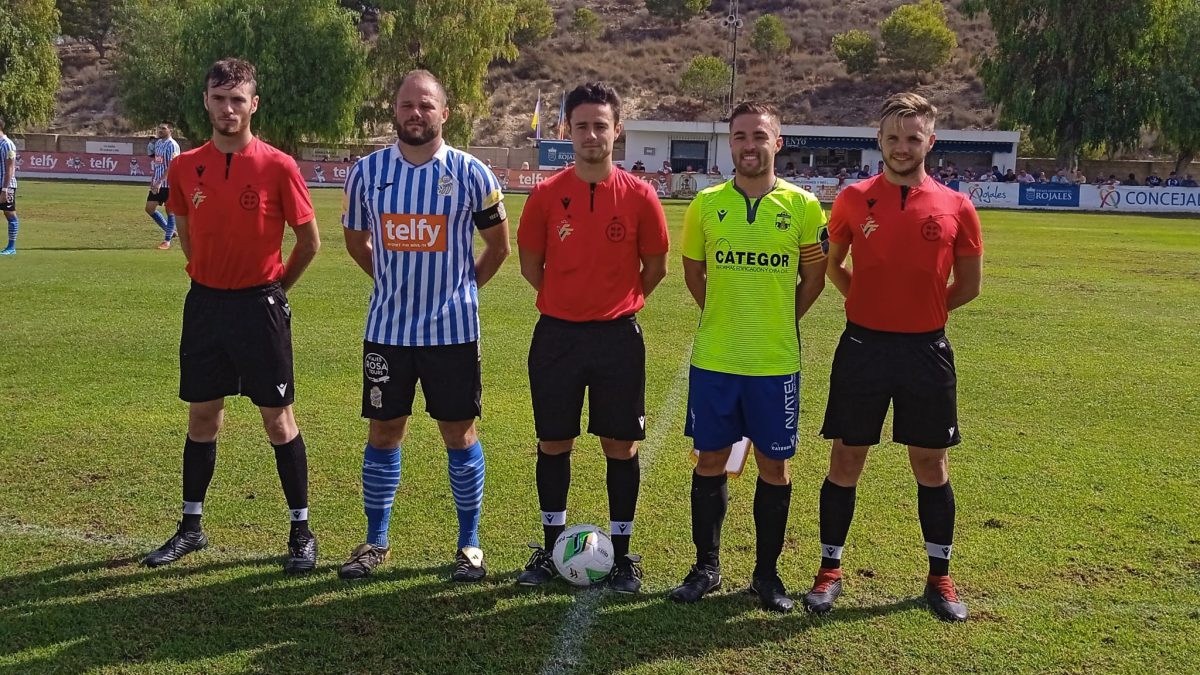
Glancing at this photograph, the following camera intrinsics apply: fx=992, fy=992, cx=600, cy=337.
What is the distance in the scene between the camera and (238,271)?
4457mm

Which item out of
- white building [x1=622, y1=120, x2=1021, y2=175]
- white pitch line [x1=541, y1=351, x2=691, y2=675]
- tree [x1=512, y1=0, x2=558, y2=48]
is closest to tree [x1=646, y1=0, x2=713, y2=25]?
tree [x1=512, y1=0, x2=558, y2=48]

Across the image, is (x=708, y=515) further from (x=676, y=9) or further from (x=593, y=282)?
(x=676, y=9)

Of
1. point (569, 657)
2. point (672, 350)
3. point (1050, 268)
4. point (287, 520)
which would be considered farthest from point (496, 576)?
point (1050, 268)

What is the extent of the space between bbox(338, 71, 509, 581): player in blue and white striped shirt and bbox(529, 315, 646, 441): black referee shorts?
33 centimetres

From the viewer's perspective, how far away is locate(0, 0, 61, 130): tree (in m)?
45.8

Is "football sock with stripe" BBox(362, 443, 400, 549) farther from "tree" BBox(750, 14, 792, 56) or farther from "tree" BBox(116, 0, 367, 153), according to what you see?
"tree" BBox(750, 14, 792, 56)

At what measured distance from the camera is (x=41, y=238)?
57.5 ft

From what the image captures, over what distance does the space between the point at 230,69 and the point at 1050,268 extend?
15485mm

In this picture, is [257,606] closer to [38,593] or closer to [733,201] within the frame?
[38,593]

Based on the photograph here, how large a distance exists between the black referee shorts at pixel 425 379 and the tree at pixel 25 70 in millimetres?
49659

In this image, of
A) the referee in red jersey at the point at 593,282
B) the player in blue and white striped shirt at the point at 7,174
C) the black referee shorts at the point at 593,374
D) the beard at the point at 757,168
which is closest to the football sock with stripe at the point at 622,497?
the referee in red jersey at the point at 593,282

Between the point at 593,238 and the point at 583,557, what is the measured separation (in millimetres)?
1397

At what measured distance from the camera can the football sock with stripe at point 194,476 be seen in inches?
185

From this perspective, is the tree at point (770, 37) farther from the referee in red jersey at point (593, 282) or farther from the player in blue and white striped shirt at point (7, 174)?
the referee in red jersey at point (593, 282)
